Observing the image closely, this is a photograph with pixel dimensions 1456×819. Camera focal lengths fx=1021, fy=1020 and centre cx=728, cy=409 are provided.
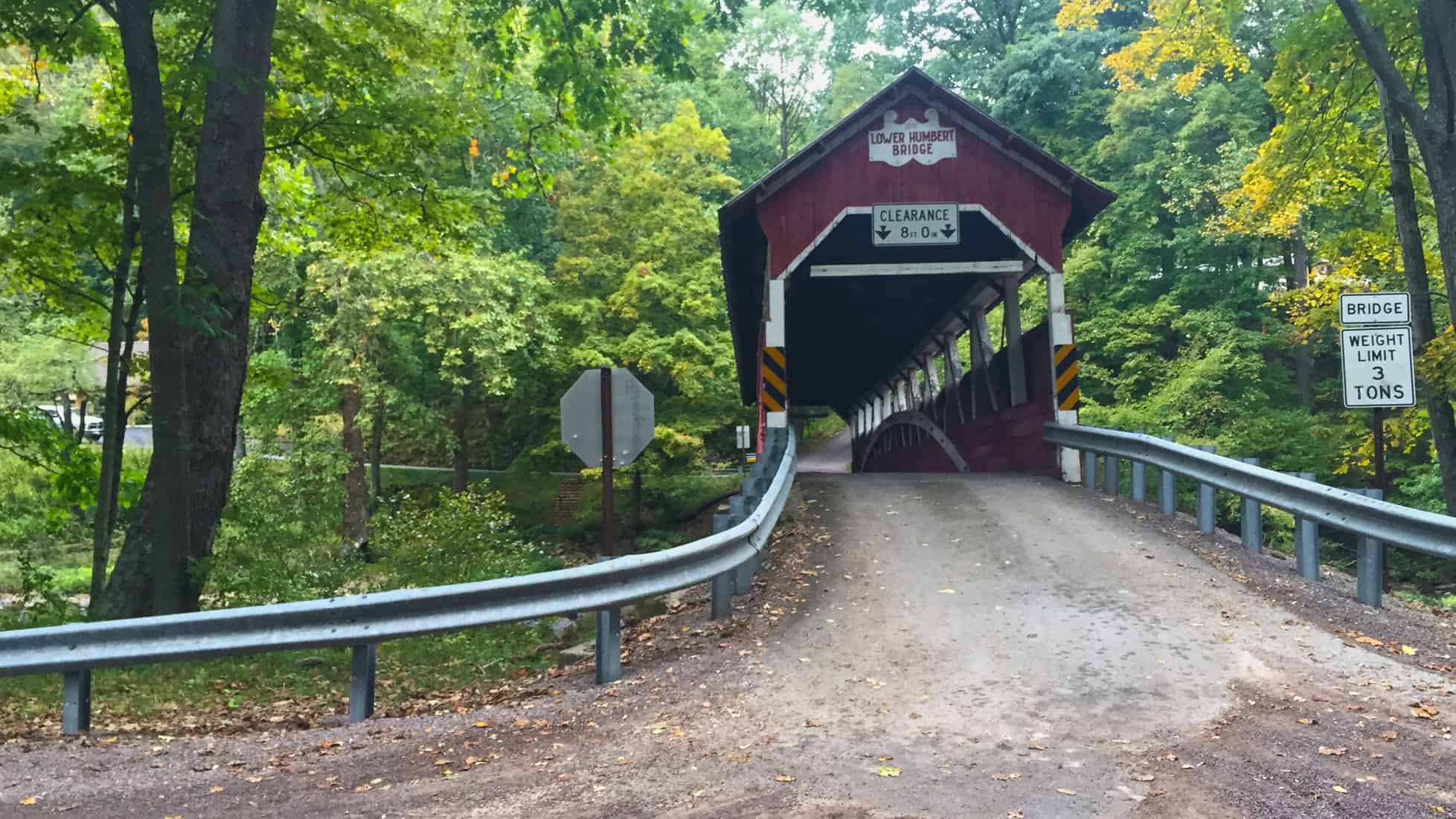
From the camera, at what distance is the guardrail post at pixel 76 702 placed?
16.6 ft

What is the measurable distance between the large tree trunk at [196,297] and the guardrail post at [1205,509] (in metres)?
7.76

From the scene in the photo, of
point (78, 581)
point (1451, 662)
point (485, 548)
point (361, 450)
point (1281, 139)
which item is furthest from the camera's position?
point (361, 450)

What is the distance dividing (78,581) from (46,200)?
48.7 ft

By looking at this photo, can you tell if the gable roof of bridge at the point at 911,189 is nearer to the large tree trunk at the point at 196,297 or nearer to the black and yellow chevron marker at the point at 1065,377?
the black and yellow chevron marker at the point at 1065,377

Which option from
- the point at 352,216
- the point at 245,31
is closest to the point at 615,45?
the point at 352,216

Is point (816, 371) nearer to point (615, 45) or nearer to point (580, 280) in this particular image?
point (580, 280)

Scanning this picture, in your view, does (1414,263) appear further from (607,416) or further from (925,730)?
(925,730)

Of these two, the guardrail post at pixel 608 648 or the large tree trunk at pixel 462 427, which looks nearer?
the guardrail post at pixel 608 648

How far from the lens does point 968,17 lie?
4269 cm

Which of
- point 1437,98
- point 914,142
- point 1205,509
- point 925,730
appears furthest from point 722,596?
point 1437,98

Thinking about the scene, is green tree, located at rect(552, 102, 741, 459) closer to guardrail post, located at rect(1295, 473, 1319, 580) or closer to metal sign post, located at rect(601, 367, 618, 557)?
metal sign post, located at rect(601, 367, 618, 557)

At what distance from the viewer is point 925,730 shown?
172 inches

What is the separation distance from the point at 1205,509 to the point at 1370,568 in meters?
2.09

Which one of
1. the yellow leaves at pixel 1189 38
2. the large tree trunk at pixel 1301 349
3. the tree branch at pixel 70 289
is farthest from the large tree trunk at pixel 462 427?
the large tree trunk at pixel 1301 349
